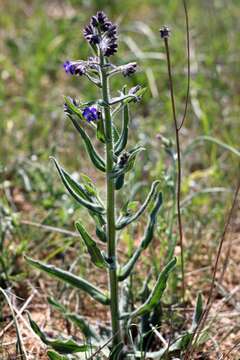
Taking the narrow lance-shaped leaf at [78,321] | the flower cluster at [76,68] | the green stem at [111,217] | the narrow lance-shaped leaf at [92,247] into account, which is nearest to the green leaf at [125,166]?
the green stem at [111,217]

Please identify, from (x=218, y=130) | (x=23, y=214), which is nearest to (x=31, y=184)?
(x=23, y=214)

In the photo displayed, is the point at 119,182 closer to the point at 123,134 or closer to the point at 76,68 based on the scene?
the point at 123,134

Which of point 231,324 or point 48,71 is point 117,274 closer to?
point 231,324

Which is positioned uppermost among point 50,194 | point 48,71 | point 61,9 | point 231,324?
point 61,9

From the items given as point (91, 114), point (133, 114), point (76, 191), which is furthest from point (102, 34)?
point (133, 114)

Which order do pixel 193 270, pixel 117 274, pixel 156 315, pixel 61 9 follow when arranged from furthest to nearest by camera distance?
pixel 61 9
pixel 193 270
pixel 156 315
pixel 117 274

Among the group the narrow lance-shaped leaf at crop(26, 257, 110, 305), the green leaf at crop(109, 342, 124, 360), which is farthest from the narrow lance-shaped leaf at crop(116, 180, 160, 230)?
the green leaf at crop(109, 342, 124, 360)

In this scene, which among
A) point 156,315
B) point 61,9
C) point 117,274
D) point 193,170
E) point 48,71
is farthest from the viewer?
point 61,9

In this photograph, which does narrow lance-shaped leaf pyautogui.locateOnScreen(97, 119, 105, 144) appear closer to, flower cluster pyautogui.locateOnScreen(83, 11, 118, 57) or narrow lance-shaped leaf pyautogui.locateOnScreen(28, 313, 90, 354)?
flower cluster pyautogui.locateOnScreen(83, 11, 118, 57)
